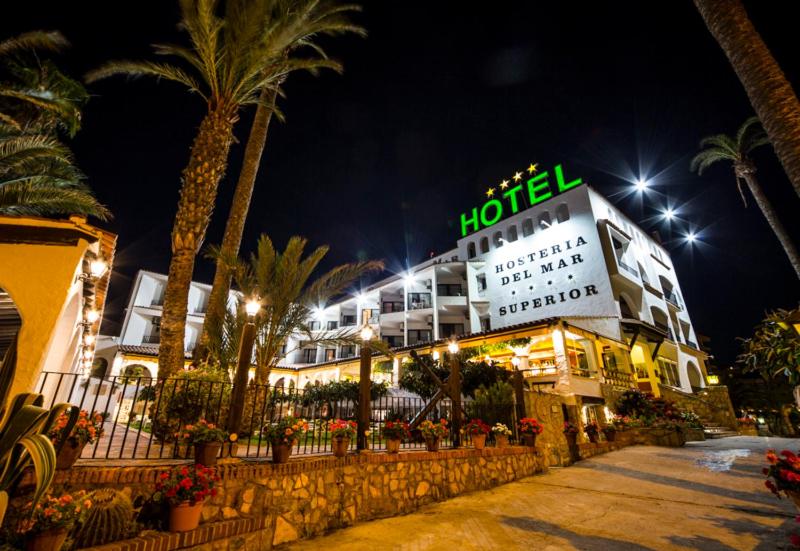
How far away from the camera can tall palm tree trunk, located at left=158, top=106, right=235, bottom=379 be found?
6.88 meters

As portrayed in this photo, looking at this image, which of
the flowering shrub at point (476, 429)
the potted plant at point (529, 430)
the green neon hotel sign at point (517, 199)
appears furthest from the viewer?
the green neon hotel sign at point (517, 199)

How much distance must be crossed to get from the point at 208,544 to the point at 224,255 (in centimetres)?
614

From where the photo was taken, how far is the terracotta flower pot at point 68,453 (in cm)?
326

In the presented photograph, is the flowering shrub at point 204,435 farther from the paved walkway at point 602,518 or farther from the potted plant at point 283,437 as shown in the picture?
the paved walkway at point 602,518

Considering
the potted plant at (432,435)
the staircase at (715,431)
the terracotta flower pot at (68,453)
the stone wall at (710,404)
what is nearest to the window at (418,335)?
the stone wall at (710,404)

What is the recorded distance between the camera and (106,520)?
303 cm

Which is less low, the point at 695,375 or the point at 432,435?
the point at 695,375

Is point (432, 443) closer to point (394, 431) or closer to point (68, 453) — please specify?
point (394, 431)

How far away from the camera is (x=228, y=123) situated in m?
8.18

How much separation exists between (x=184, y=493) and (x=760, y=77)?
1004cm

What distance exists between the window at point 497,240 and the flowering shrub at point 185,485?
2911cm

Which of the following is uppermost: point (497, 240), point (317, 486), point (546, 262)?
point (497, 240)

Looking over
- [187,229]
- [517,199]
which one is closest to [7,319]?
[187,229]

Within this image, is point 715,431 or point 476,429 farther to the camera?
point 715,431
